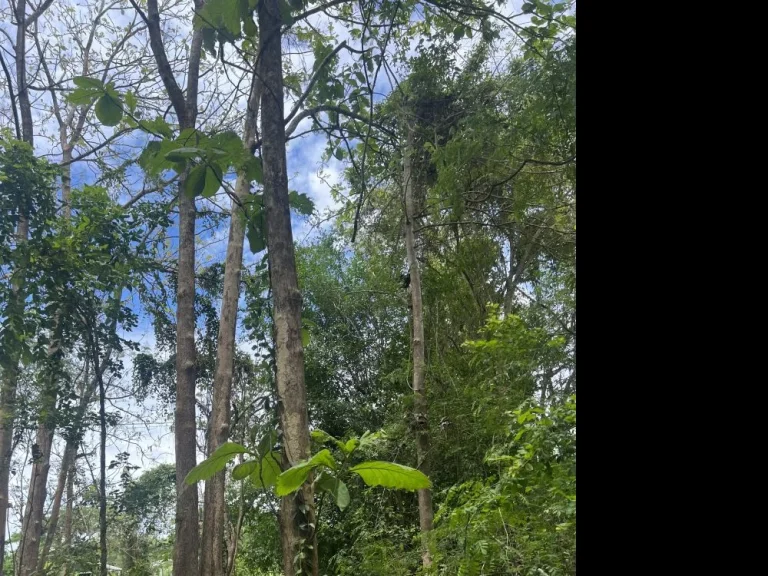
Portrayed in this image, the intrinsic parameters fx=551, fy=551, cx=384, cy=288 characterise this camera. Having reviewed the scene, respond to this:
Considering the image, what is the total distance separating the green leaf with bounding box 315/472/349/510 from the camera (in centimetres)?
61

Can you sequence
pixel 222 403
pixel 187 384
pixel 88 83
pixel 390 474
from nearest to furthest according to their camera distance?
pixel 390 474 < pixel 88 83 < pixel 222 403 < pixel 187 384

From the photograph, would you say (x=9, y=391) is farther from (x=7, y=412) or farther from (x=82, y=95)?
(x=82, y=95)

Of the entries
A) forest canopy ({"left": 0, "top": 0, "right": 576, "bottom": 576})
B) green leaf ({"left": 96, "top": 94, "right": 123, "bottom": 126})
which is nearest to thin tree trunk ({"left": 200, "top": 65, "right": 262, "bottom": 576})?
forest canopy ({"left": 0, "top": 0, "right": 576, "bottom": 576})

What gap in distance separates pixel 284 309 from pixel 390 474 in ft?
0.83

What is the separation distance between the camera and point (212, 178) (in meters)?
0.74

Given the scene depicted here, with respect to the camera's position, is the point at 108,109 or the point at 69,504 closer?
the point at 108,109

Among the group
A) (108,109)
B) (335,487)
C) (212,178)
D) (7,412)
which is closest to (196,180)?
(212,178)

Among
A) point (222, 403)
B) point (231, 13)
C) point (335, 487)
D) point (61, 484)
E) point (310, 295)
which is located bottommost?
point (335, 487)

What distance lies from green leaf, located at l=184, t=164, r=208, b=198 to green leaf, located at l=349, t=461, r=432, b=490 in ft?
1.33

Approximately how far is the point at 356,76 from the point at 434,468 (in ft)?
4.86

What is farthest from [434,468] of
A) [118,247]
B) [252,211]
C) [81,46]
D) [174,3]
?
[81,46]

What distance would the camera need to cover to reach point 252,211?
863 millimetres
